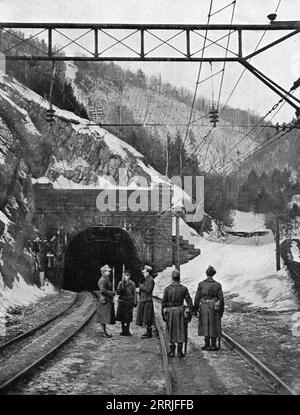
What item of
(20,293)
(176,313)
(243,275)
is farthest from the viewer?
(243,275)

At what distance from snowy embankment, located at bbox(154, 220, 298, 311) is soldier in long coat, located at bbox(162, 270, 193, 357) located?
6745 mm

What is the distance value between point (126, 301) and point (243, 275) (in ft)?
43.2

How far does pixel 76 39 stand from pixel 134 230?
65.9 feet

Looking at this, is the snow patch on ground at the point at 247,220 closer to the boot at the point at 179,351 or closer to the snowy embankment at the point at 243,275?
the snowy embankment at the point at 243,275

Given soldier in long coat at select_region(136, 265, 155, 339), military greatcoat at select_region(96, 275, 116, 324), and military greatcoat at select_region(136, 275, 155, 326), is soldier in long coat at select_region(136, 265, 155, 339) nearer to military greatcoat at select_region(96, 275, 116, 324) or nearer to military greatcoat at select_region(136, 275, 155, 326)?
military greatcoat at select_region(136, 275, 155, 326)

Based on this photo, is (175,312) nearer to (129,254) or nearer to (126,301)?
(126,301)

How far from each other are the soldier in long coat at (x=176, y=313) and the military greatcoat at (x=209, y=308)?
35 centimetres

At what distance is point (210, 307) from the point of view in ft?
31.9

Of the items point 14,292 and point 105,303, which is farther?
point 14,292

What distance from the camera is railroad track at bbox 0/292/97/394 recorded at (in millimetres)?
8003

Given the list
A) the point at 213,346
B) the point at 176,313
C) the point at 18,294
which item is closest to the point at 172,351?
the point at 176,313

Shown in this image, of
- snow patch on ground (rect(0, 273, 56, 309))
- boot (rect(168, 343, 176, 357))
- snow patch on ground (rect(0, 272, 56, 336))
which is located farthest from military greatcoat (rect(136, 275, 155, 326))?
snow patch on ground (rect(0, 273, 56, 309))
